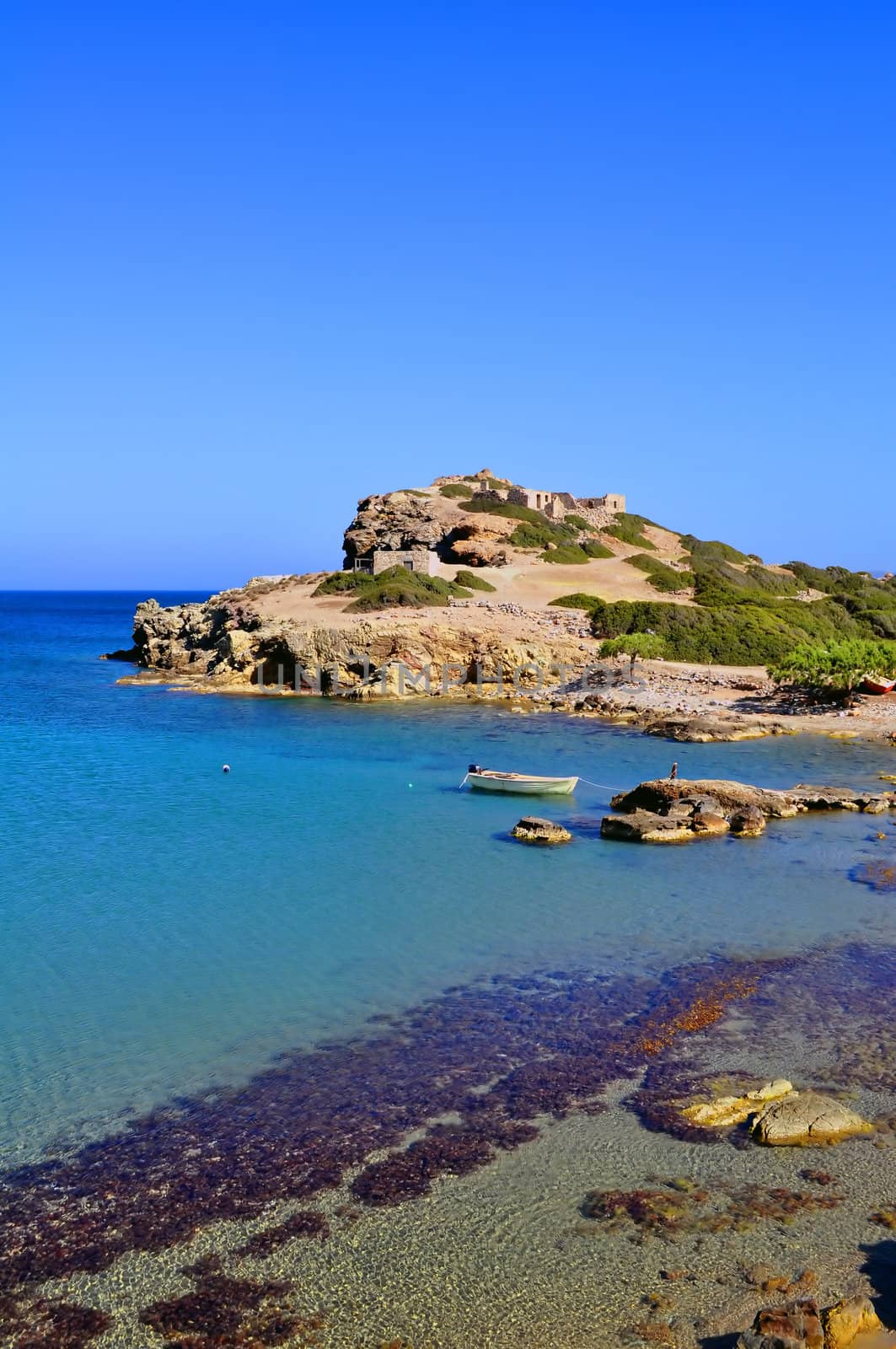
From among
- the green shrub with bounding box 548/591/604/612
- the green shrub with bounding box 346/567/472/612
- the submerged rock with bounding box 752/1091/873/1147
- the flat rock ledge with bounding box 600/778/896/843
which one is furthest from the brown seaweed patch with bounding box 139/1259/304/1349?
the green shrub with bounding box 548/591/604/612

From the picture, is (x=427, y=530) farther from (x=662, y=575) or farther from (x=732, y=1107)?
(x=732, y=1107)

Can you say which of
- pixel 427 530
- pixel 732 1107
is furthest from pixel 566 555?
pixel 732 1107

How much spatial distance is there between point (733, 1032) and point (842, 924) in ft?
19.6

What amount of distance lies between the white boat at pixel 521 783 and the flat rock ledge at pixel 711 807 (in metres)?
1.53

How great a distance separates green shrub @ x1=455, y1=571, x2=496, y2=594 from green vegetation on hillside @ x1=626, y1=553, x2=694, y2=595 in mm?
11994

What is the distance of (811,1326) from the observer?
8.36 m

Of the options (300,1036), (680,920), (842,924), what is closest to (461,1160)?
(300,1036)

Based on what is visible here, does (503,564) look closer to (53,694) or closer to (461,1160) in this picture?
(53,694)

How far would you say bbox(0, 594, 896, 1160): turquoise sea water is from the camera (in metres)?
14.9

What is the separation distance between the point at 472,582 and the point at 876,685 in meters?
27.1

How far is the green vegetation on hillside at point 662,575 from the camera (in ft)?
228

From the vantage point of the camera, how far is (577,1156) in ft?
37.7

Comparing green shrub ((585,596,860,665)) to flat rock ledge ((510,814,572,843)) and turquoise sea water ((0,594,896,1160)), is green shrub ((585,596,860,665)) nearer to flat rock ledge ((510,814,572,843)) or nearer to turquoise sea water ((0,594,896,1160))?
turquoise sea water ((0,594,896,1160))

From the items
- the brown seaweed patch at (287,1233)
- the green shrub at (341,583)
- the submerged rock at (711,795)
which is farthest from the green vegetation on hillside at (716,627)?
the brown seaweed patch at (287,1233)
